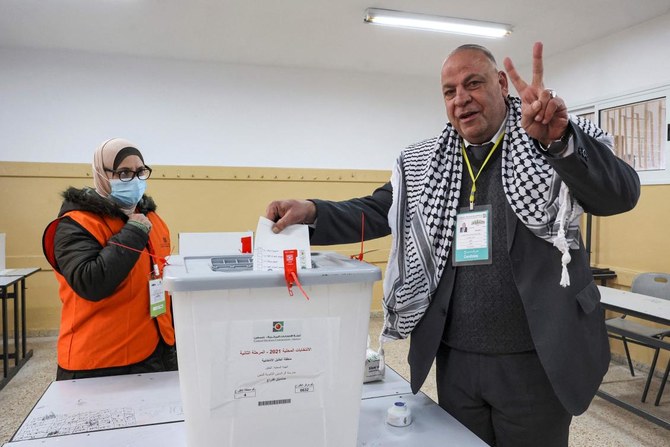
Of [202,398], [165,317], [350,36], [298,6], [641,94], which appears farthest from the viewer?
[350,36]

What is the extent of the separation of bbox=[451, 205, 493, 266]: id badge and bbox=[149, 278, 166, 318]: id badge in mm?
1057

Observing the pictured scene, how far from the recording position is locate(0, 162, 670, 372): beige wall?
369 cm

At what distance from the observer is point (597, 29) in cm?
384

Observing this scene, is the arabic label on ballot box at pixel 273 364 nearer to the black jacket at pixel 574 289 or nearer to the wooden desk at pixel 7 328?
the black jacket at pixel 574 289

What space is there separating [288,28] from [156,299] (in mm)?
2920

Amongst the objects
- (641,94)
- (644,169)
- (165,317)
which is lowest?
(165,317)

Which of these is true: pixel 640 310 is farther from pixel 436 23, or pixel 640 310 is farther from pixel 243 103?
pixel 243 103

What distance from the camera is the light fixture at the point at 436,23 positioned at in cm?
352

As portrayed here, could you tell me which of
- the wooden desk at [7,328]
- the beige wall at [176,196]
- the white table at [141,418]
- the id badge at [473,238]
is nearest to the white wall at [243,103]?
the beige wall at [176,196]

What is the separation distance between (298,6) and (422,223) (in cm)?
275

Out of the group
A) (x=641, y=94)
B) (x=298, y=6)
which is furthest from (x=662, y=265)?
(x=298, y=6)

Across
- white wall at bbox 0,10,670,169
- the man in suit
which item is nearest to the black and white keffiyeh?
the man in suit

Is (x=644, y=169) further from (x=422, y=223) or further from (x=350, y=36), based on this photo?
(x=422, y=223)

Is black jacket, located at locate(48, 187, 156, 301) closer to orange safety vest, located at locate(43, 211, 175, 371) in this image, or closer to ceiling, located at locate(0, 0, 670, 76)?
orange safety vest, located at locate(43, 211, 175, 371)
